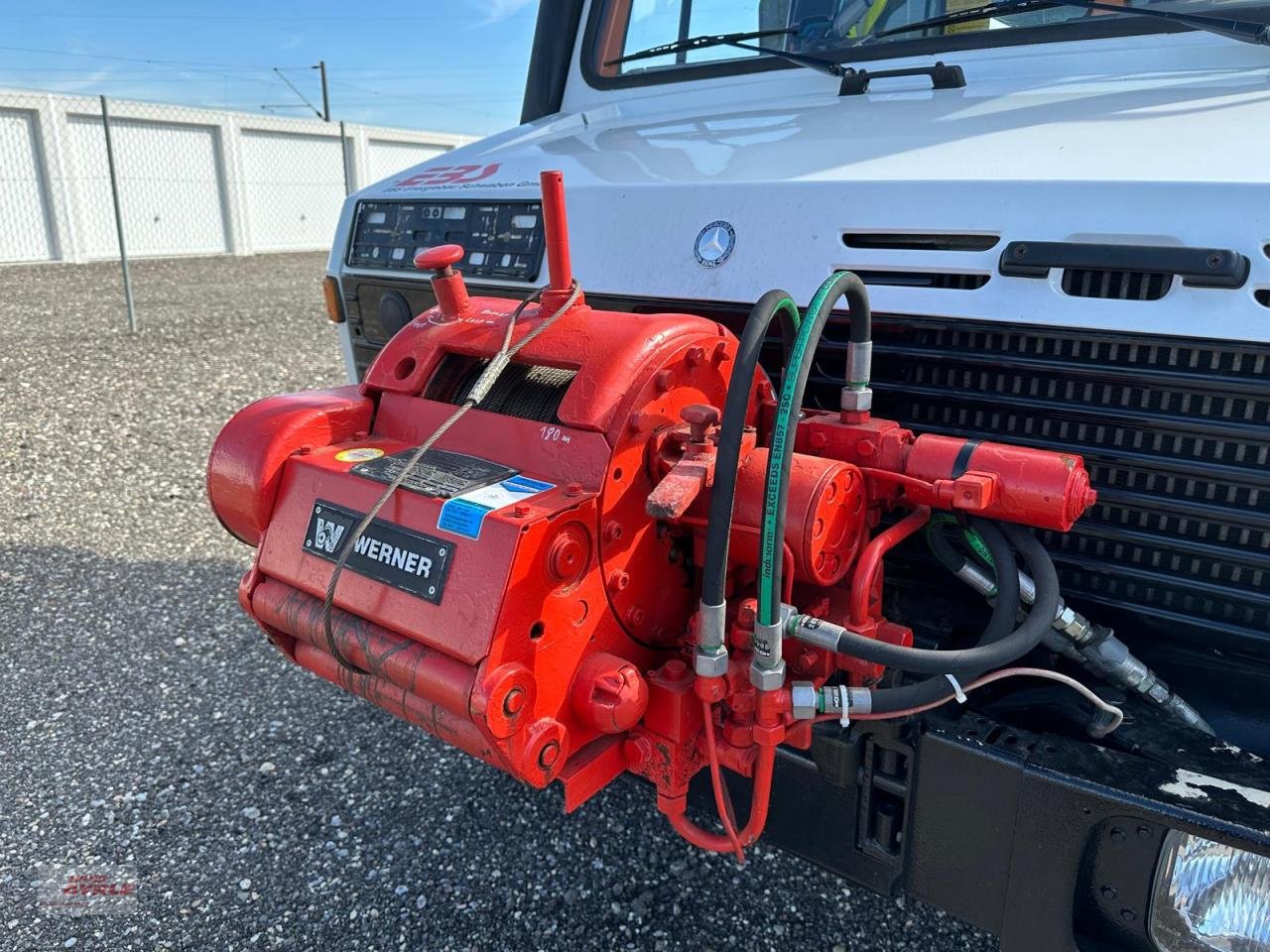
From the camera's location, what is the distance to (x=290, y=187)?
23.0 metres

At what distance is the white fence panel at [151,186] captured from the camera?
62.4 feet

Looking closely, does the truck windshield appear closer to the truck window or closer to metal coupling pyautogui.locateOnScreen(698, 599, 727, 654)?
the truck window

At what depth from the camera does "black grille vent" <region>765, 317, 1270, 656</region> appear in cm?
163

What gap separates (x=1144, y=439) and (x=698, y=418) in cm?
80

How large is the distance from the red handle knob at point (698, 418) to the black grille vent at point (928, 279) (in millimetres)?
482

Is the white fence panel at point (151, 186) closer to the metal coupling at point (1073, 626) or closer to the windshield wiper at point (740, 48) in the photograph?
the windshield wiper at point (740, 48)

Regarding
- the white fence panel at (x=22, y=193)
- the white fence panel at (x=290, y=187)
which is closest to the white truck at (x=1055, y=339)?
the white fence panel at (x=22, y=193)

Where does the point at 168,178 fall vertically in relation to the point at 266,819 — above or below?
above

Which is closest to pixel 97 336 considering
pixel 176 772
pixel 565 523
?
pixel 176 772

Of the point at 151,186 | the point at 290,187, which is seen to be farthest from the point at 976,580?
the point at 290,187

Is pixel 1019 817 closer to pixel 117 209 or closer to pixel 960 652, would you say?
pixel 960 652

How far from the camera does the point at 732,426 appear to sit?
145 cm

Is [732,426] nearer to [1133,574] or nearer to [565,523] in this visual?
[565,523]

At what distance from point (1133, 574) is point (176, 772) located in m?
2.57
